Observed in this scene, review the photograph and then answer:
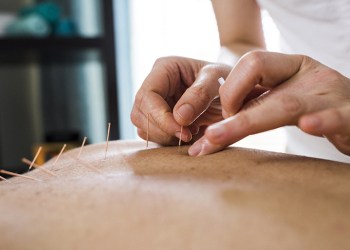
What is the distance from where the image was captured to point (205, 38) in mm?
2037

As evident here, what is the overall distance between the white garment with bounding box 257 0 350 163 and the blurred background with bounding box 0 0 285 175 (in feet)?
2.07

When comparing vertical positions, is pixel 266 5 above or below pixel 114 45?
above

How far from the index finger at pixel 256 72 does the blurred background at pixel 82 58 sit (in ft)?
3.64

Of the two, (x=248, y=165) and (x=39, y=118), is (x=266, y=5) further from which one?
(x=39, y=118)

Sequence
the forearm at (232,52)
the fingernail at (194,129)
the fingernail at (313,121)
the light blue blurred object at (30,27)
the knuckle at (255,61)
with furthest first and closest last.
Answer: the light blue blurred object at (30,27) < the forearm at (232,52) < the fingernail at (194,129) < the knuckle at (255,61) < the fingernail at (313,121)

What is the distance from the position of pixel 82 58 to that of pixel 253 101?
178cm

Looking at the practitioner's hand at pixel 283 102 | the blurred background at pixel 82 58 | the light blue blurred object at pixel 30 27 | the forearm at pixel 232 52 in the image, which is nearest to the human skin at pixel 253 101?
the practitioner's hand at pixel 283 102

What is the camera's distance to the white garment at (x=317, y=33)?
41.1 inches

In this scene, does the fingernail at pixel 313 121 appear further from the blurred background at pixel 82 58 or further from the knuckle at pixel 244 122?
the blurred background at pixel 82 58

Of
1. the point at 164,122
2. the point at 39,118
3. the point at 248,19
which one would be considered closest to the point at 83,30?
the point at 39,118

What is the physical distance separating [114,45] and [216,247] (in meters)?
1.78

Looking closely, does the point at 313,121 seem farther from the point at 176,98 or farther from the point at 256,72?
the point at 176,98

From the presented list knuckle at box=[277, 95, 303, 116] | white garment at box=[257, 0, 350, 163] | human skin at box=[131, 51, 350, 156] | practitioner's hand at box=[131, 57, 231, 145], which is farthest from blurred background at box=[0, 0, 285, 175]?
knuckle at box=[277, 95, 303, 116]

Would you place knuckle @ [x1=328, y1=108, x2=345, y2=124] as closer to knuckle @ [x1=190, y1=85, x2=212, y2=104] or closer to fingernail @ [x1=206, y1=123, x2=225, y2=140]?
fingernail @ [x1=206, y1=123, x2=225, y2=140]
